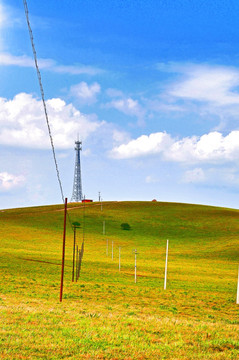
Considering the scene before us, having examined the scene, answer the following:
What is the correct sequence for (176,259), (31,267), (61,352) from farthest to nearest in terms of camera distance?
(176,259) → (31,267) → (61,352)

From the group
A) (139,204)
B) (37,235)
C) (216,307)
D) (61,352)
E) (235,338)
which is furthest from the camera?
(139,204)

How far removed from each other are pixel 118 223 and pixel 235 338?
112 meters

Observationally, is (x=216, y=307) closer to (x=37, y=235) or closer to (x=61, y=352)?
(x=61, y=352)

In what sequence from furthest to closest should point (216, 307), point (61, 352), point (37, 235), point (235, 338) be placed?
1. point (37, 235)
2. point (216, 307)
3. point (235, 338)
4. point (61, 352)

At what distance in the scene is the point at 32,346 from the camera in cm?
1348

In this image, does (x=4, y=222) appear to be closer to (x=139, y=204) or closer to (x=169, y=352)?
(x=139, y=204)

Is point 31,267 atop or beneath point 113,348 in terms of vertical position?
beneath

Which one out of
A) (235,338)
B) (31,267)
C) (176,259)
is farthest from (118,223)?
(235,338)

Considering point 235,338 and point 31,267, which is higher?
point 235,338

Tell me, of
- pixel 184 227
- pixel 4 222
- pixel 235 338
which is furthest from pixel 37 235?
pixel 235 338

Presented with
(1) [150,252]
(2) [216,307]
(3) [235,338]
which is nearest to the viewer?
(3) [235,338]

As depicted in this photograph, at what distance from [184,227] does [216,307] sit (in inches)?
3786

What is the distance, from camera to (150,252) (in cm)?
9469

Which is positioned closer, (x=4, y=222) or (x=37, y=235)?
(x=37, y=235)
